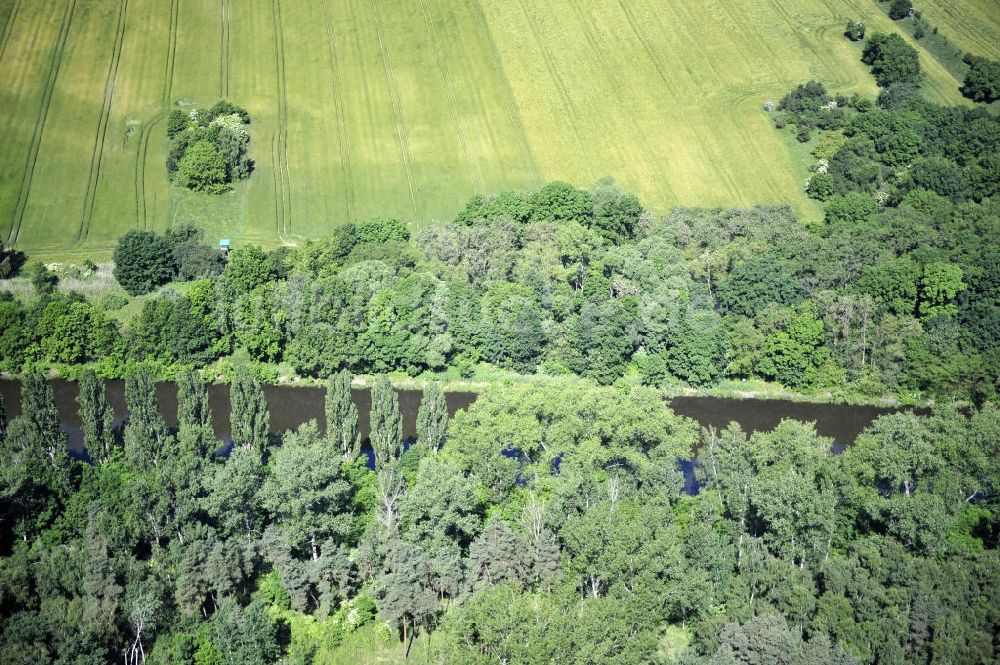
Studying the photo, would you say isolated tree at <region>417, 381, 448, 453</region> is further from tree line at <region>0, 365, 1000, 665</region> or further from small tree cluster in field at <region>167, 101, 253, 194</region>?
small tree cluster in field at <region>167, 101, 253, 194</region>

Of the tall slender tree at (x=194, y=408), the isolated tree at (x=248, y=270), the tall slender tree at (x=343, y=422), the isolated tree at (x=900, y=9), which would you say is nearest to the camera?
the tall slender tree at (x=194, y=408)

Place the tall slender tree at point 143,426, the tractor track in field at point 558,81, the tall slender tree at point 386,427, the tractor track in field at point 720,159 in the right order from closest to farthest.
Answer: the tall slender tree at point 143,426 → the tall slender tree at point 386,427 → the tractor track in field at point 720,159 → the tractor track in field at point 558,81

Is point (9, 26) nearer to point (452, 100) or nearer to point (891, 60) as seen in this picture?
point (452, 100)

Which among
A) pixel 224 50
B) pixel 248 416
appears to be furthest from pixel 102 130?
pixel 248 416

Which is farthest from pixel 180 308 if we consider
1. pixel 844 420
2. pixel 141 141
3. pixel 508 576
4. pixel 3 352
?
pixel 844 420

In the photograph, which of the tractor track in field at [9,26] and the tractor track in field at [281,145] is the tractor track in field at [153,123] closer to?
the tractor track in field at [281,145]

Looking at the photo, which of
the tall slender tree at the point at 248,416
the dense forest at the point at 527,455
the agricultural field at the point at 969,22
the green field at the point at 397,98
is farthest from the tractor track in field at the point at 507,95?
the agricultural field at the point at 969,22

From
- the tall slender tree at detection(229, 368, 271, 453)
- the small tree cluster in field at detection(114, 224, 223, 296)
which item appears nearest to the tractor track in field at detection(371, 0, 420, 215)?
the small tree cluster in field at detection(114, 224, 223, 296)
